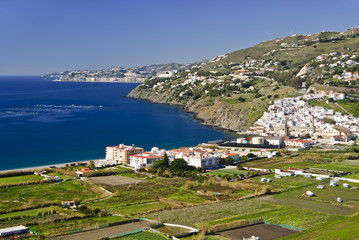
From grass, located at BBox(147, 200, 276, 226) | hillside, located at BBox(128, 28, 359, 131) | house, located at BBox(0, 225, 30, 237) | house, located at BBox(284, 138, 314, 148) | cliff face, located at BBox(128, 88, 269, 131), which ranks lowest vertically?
grass, located at BBox(147, 200, 276, 226)

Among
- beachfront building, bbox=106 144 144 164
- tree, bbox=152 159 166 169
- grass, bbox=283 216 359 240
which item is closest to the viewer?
grass, bbox=283 216 359 240

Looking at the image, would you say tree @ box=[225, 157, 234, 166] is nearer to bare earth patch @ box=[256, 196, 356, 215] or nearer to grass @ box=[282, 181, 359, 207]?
grass @ box=[282, 181, 359, 207]

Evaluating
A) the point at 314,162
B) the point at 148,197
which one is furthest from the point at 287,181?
the point at 148,197

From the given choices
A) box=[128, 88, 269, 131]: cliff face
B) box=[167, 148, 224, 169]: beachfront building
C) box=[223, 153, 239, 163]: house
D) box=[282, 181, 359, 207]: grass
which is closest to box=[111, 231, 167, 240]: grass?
box=[282, 181, 359, 207]: grass

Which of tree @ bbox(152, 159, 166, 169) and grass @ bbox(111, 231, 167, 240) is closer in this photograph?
grass @ bbox(111, 231, 167, 240)

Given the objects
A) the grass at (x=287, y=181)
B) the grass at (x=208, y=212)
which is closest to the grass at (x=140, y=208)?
the grass at (x=208, y=212)

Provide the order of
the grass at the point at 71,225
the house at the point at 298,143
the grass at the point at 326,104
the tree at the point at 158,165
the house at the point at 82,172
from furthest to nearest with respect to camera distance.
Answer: the grass at the point at 326,104 → the house at the point at 298,143 → the tree at the point at 158,165 → the house at the point at 82,172 → the grass at the point at 71,225

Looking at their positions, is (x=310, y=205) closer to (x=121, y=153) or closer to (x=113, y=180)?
(x=113, y=180)

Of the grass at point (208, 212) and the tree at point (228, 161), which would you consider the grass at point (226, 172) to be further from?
the grass at point (208, 212)
